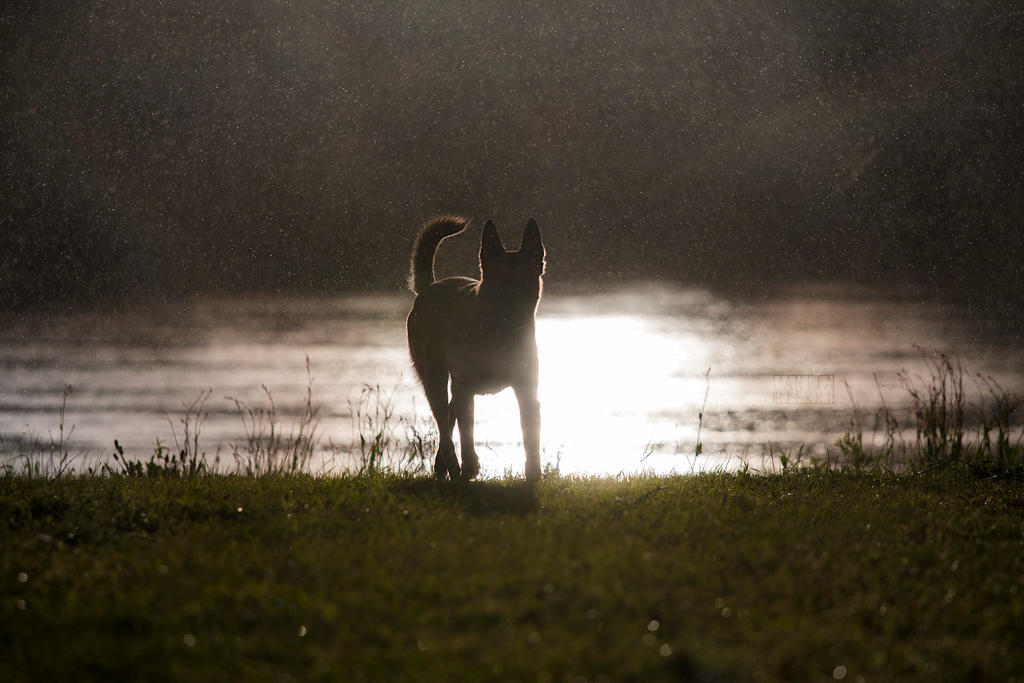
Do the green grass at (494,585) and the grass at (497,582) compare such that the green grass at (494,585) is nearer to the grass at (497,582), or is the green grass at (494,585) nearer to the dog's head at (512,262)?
the grass at (497,582)

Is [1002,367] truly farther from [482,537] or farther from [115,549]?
[115,549]

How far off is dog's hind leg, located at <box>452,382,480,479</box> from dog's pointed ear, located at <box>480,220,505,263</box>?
129 cm

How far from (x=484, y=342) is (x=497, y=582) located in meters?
3.30

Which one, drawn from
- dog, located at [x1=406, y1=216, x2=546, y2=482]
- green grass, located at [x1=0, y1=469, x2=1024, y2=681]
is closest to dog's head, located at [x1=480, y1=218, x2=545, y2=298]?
dog, located at [x1=406, y1=216, x2=546, y2=482]

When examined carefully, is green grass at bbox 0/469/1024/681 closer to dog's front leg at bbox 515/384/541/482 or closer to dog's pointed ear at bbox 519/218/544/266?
dog's front leg at bbox 515/384/541/482

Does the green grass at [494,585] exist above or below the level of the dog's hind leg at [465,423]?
below

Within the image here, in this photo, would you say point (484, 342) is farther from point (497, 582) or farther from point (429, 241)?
point (497, 582)

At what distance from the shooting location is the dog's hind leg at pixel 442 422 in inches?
338

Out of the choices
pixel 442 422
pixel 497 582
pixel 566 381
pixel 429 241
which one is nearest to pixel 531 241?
pixel 429 241

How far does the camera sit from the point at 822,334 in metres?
29.4

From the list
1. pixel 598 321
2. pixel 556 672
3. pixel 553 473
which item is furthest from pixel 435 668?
pixel 598 321

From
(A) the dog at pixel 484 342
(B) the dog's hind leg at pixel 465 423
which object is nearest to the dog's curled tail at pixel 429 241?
(A) the dog at pixel 484 342

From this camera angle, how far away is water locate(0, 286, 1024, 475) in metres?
13.4

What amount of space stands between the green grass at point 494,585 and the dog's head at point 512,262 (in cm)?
186
